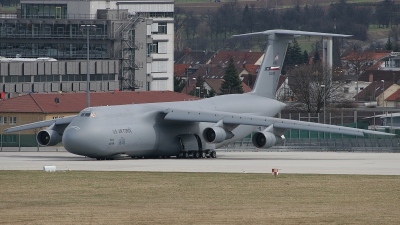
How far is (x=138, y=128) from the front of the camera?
44.4 m

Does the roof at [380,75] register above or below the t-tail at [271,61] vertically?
below

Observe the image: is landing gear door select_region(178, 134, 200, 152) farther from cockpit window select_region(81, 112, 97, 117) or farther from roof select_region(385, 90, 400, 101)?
→ roof select_region(385, 90, 400, 101)

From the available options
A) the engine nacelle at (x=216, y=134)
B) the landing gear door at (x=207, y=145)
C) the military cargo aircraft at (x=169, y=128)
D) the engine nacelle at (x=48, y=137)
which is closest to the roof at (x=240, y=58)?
the military cargo aircraft at (x=169, y=128)

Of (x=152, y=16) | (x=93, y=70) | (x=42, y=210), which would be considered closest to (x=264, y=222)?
(x=42, y=210)

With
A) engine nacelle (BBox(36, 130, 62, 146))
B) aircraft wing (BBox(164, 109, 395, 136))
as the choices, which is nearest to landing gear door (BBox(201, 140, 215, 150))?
aircraft wing (BBox(164, 109, 395, 136))

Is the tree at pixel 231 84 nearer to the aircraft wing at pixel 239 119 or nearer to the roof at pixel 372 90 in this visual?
the roof at pixel 372 90

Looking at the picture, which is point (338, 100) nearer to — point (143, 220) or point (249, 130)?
point (249, 130)

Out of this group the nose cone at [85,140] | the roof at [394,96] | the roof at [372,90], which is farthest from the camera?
the roof at [372,90]

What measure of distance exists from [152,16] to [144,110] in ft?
228

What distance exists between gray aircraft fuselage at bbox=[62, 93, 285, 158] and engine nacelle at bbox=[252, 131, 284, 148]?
417cm

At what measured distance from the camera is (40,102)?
67.1m

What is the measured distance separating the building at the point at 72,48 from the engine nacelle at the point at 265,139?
3873cm

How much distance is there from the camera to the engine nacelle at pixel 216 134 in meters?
44.8

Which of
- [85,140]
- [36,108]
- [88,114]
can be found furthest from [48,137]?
[36,108]
